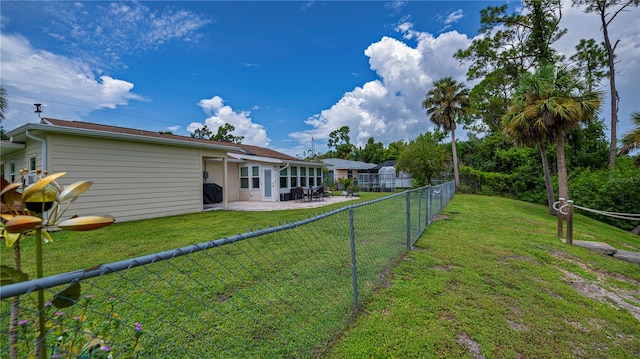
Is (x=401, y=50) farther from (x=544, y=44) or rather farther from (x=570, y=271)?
(x=570, y=271)

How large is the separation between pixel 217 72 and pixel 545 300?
17050mm

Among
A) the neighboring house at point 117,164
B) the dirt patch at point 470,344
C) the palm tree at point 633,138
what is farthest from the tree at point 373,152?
the dirt patch at point 470,344

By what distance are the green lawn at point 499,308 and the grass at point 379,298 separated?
0.05ft

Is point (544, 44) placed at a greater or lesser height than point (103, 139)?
greater

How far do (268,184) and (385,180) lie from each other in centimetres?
1598

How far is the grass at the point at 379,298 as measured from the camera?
2.43 metres

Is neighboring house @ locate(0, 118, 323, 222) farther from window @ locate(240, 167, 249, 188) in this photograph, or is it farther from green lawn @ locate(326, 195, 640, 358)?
green lawn @ locate(326, 195, 640, 358)

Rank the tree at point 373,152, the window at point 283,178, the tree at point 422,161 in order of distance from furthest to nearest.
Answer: the tree at point 373,152, the tree at point 422,161, the window at point 283,178

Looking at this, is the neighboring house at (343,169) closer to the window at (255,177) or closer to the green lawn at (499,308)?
the window at (255,177)

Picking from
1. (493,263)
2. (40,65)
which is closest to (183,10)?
(40,65)

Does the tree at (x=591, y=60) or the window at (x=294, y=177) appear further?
the tree at (x=591, y=60)

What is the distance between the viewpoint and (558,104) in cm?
978

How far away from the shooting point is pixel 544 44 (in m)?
18.1

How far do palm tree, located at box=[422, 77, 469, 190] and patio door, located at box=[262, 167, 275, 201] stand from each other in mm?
14656
